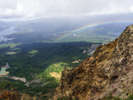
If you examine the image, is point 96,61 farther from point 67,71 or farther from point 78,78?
point 67,71

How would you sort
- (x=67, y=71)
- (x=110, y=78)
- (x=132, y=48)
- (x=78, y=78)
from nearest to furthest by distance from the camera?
(x=110, y=78) → (x=132, y=48) → (x=78, y=78) → (x=67, y=71)

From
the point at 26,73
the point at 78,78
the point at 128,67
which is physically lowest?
the point at 26,73

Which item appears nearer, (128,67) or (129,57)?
(128,67)

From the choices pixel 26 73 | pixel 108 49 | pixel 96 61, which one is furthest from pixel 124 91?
pixel 26 73

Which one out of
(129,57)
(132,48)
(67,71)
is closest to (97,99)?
(129,57)

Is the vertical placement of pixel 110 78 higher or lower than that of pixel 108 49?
lower

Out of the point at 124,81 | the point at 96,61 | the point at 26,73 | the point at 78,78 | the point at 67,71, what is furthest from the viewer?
the point at 26,73
